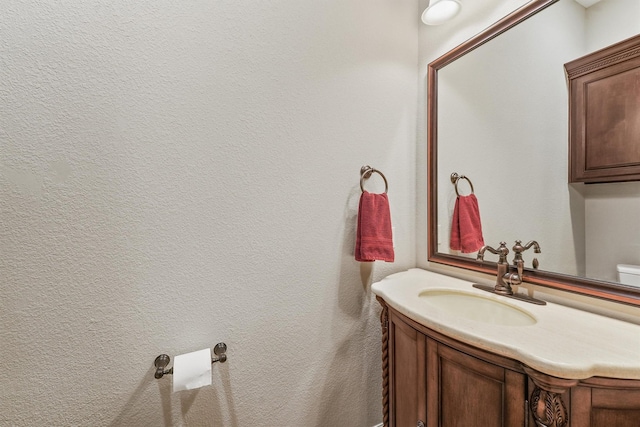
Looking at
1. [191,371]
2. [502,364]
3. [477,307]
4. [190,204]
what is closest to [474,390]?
[502,364]

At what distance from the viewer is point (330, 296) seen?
4.01 ft

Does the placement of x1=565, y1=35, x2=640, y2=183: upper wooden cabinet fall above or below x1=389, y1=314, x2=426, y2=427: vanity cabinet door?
above

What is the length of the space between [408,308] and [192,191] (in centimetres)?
90

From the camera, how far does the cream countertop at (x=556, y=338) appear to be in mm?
550

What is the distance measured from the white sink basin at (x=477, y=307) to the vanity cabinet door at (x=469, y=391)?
0.64 ft

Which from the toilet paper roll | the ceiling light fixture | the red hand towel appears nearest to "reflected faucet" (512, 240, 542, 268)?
the red hand towel

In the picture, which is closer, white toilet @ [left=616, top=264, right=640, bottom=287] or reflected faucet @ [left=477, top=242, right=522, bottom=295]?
white toilet @ [left=616, top=264, right=640, bottom=287]

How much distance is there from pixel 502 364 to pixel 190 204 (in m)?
1.10

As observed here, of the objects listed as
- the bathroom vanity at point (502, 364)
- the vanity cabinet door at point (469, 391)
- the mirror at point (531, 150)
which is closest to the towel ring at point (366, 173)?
the mirror at point (531, 150)

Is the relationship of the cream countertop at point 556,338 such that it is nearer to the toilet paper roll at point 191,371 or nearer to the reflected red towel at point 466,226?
the reflected red towel at point 466,226

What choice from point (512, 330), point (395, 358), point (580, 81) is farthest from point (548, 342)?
point (580, 81)

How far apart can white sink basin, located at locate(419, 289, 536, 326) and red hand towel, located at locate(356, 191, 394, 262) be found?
25cm

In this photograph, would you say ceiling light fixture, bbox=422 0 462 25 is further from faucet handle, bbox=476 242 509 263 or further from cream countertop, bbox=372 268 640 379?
cream countertop, bbox=372 268 640 379

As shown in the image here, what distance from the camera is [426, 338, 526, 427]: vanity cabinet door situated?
2.13 ft
